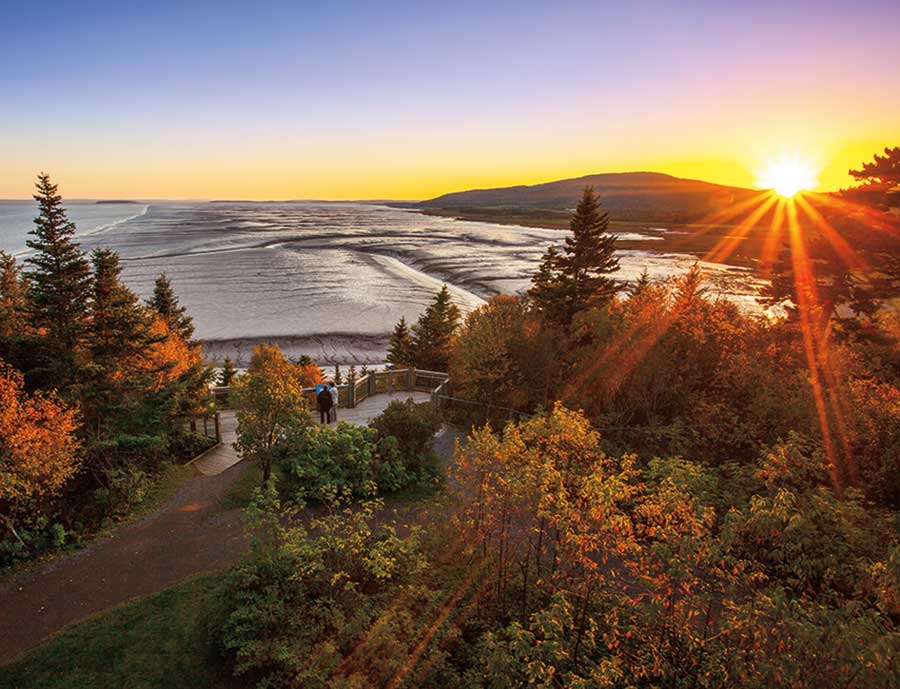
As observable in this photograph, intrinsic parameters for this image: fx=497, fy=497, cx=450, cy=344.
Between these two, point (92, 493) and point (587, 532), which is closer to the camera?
point (587, 532)

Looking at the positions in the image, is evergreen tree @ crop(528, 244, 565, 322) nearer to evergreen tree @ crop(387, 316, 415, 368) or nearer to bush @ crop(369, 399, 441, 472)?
evergreen tree @ crop(387, 316, 415, 368)

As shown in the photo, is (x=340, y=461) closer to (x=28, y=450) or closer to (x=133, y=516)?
(x=133, y=516)

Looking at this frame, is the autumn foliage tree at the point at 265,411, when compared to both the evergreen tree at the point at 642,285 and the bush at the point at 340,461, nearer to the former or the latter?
the bush at the point at 340,461

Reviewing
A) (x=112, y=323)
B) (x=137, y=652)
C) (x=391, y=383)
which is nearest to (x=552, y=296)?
(x=391, y=383)

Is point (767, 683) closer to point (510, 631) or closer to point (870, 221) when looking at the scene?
point (510, 631)

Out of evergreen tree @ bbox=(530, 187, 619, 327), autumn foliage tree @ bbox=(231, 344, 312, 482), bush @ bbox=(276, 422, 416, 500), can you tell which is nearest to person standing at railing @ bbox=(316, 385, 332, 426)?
bush @ bbox=(276, 422, 416, 500)

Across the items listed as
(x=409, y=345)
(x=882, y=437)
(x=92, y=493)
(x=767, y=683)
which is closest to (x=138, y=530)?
(x=92, y=493)
